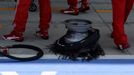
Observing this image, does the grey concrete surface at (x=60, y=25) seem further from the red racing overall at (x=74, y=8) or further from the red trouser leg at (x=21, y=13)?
the red trouser leg at (x=21, y=13)

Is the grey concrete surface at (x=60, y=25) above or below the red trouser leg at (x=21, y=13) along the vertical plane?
below

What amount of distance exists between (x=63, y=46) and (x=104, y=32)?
4.43 feet

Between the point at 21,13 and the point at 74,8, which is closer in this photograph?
the point at 21,13

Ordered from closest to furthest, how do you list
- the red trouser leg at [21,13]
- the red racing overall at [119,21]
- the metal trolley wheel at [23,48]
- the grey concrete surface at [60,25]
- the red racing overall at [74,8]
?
1. the metal trolley wheel at [23,48]
2. the red racing overall at [119,21]
3. the red trouser leg at [21,13]
4. the grey concrete surface at [60,25]
5. the red racing overall at [74,8]

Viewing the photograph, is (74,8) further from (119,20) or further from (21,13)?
(119,20)

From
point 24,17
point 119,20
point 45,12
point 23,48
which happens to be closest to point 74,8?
point 45,12

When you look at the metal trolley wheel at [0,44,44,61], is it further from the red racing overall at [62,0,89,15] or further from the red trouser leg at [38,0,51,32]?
the red racing overall at [62,0,89,15]

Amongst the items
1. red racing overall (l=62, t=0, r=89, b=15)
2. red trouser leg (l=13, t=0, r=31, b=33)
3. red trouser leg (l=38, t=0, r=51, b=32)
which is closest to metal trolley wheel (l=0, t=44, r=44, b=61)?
red trouser leg (l=13, t=0, r=31, b=33)

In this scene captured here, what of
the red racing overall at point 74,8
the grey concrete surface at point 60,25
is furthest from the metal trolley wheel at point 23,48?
the red racing overall at point 74,8

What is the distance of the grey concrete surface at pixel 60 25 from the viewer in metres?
4.50

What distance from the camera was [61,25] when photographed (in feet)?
18.0

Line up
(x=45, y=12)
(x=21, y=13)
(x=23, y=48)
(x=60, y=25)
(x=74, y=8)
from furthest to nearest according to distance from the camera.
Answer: (x=74, y=8)
(x=60, y=25)
(x=45, y=12)
(x=21, y=13)
(x=23, y=48)

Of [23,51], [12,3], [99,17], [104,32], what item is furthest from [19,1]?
[12,3]

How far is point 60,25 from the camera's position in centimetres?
550
